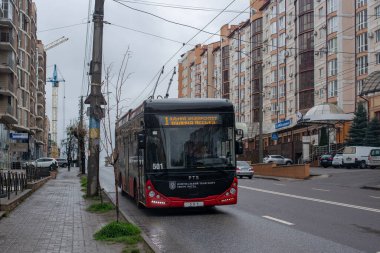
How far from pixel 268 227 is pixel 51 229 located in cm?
449

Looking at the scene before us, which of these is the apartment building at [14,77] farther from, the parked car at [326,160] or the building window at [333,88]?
the building window at [333,88]

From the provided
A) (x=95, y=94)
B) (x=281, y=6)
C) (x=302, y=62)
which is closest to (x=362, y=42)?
(x=302, y=62)

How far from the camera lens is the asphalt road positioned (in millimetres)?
9586

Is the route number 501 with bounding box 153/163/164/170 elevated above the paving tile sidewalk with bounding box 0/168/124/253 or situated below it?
above

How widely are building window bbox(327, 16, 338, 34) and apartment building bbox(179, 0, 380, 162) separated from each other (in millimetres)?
111

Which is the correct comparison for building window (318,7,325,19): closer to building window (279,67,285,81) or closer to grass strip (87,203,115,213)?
building window (279,67,285,81)

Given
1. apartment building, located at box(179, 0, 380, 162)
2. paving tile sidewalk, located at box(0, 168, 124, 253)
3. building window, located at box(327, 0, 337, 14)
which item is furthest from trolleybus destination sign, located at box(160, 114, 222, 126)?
building window, located at box(327, 0, 337, 14)

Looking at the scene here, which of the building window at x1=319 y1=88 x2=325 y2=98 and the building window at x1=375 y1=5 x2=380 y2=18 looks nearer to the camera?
the building window at x1=375 y1=5 x2=380 y2=18

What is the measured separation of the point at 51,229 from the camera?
38.1 feet

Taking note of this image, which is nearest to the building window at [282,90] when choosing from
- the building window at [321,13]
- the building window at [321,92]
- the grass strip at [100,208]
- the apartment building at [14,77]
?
the building window at [321,92]

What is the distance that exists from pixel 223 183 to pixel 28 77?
7568 centimetres

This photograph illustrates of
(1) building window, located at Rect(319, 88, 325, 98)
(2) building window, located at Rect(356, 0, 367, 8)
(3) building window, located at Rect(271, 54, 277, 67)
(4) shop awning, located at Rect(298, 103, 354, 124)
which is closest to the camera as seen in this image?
(4) shop awning, located at Rect(298, 103, 354, 124)

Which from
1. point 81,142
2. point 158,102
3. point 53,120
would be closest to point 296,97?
point 81,142

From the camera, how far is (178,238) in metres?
10.8
